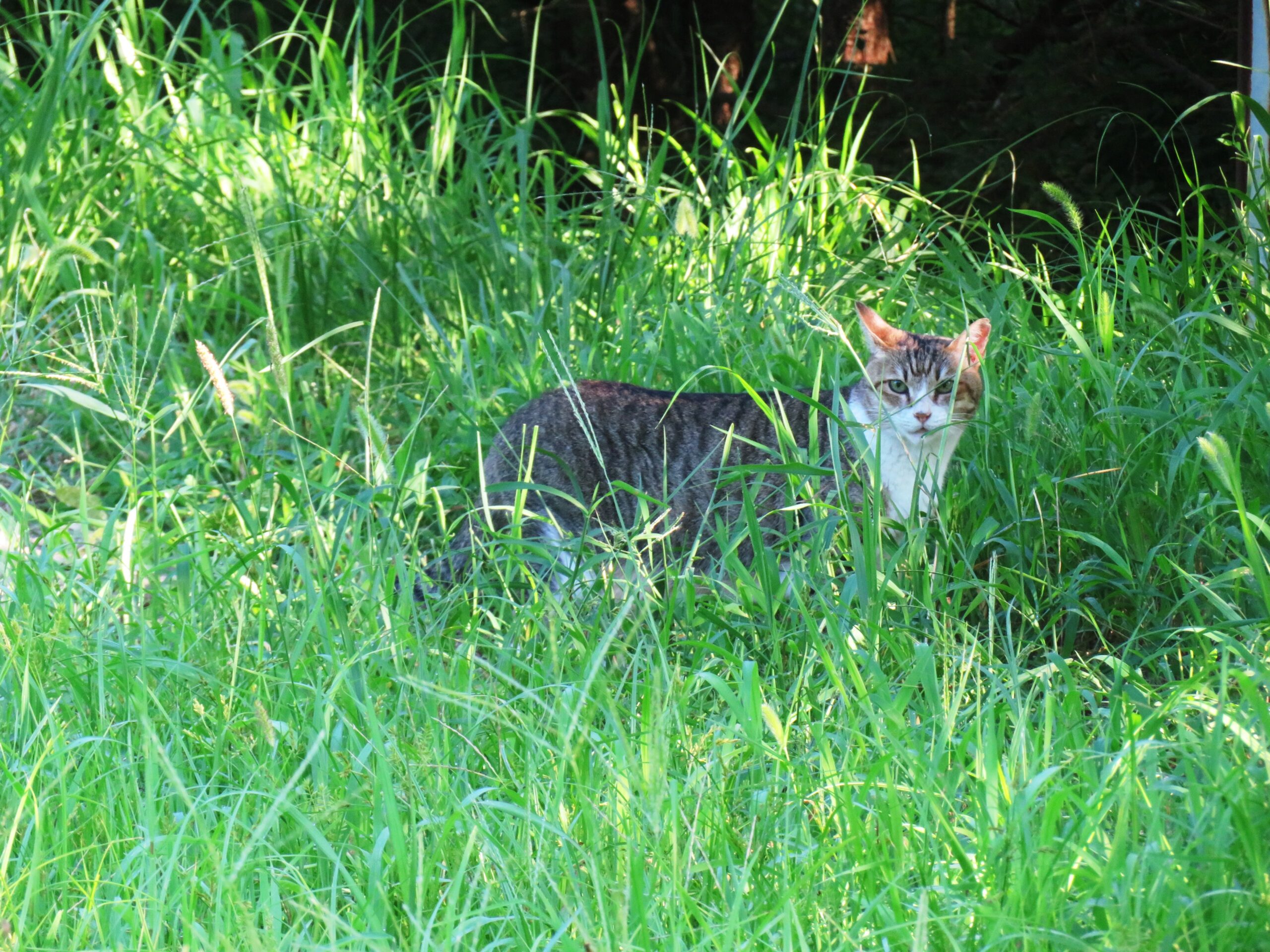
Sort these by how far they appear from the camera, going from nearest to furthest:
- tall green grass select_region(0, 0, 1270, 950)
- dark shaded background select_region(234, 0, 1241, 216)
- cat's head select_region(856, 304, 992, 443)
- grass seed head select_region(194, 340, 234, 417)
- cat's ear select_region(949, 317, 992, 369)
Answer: tall green grass select_region(0, 0, 1270, 950) < grass seed head select_region(194, 340, 234, 417) < cat's ear select_region(949, 317, 992, 369) < cat's head select_region(856, 304, 992, 443) < dark shaded background select_region(234, 0, 1241, 216)

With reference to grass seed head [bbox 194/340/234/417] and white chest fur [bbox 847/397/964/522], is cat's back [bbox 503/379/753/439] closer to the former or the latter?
white chest fur [bbox 847/397/964/522]

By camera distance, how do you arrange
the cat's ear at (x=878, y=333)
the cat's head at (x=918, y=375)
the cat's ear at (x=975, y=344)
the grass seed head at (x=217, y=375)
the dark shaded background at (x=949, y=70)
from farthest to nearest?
the dark shaded background at (x=949, y=70), the cat's ear at (x=878, y=333), the cat's head at (x=918, y=375), the cat's ear at (x=975, y=344), the grass seed head at (x=217, y=375)

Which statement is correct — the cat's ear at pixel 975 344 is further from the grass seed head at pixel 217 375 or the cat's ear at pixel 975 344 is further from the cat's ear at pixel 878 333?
the grass seed head at pixel 217 375

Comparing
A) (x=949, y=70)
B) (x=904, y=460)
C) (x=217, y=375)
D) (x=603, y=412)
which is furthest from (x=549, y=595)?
(x=949, y=70)

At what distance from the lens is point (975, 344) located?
10.3ft

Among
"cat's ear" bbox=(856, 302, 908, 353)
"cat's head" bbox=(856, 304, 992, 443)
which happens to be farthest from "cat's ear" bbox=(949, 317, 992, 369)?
"cat's ear" bbox=(856, 302, 908, 353)

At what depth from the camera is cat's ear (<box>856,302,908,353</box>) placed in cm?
329

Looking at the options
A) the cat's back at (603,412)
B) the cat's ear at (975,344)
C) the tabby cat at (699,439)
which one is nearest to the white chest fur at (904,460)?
the tabby cat at (699,439)

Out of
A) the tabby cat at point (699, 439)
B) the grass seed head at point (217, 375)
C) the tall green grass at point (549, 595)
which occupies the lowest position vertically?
the tabby cat at point (699, 439)

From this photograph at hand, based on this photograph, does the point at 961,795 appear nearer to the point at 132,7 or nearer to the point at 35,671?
the point at 35,671

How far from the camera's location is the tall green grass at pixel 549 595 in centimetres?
153

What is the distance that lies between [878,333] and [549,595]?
59.4 inches

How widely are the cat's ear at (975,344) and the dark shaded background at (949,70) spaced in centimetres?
92

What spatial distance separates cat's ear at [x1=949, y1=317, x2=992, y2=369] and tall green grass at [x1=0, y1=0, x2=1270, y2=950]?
18 centimetres
